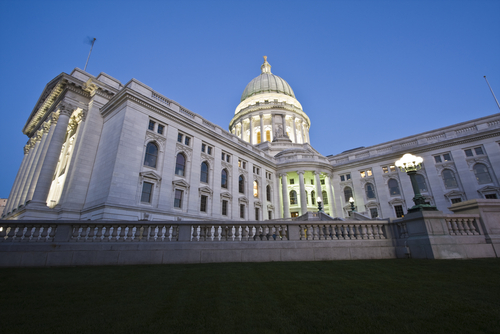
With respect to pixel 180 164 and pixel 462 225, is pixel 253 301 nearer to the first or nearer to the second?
pixel 462 225

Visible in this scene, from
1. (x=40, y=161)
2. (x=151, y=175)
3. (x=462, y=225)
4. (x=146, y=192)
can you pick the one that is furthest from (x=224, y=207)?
(x=462, y=225)

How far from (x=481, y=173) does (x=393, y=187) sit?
11358mm

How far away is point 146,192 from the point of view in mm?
26547

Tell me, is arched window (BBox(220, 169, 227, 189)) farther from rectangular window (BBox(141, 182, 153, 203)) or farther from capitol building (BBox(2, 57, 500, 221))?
rectangular window (BBox(141, 182, 153, 203))

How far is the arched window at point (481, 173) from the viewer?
1379 inches

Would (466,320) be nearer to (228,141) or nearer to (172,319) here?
(172,319)

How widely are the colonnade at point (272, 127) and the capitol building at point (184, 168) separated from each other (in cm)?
1722

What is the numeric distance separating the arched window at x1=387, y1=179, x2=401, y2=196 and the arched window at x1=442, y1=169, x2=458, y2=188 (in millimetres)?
6444

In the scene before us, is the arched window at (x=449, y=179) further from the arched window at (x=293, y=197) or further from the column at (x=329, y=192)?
the arched window at (x=293, y=197)

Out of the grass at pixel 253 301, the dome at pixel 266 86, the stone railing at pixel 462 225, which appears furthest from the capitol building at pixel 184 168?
the dome at pixel 266 86

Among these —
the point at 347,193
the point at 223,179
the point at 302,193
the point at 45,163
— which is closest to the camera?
the point at 45,163

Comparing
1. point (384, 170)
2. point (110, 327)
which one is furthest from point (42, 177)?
point (384, 170)

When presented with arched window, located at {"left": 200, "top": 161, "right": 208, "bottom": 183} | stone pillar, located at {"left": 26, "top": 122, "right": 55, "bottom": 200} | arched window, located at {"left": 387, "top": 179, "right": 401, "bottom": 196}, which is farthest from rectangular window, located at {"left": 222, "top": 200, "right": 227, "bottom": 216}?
arched window, located at {"left": 387, "top": 179, "right": 401, "bottom": 196}

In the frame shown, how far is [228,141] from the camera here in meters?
38.1
